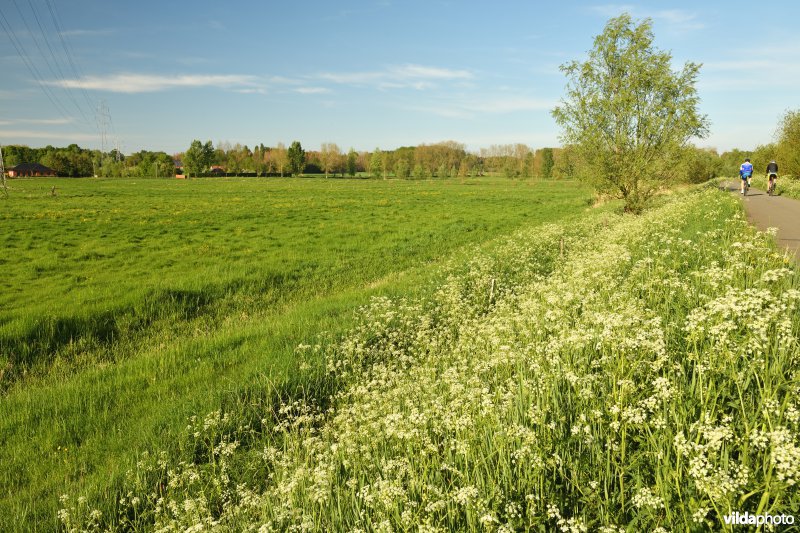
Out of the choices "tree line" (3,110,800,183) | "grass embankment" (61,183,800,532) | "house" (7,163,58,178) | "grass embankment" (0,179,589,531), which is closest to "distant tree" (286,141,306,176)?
"tree line" (3,110,800,183)

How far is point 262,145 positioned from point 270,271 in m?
171

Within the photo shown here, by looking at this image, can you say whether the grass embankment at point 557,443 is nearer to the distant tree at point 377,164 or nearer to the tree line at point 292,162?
the tree line at point 292,162

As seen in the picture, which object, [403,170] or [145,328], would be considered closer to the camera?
[145,328]

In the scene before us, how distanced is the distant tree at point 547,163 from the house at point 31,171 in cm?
15179

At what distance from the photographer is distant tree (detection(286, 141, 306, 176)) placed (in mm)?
141962

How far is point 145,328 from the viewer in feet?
36.5

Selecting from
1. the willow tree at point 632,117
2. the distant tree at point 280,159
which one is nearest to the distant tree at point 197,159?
the distant tree at point 280,159

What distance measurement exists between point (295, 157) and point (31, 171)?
78.5m

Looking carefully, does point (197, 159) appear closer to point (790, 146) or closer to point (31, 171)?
point (31, 171)

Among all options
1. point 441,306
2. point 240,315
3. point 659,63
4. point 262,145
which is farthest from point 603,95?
point 262,145

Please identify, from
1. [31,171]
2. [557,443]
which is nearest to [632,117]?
[557,443]

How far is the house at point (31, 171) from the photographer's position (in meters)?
128

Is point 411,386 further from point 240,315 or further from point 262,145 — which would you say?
point 262,145

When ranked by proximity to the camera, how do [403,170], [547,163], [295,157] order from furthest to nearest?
[295,157]
[547,163]
[403,170]
